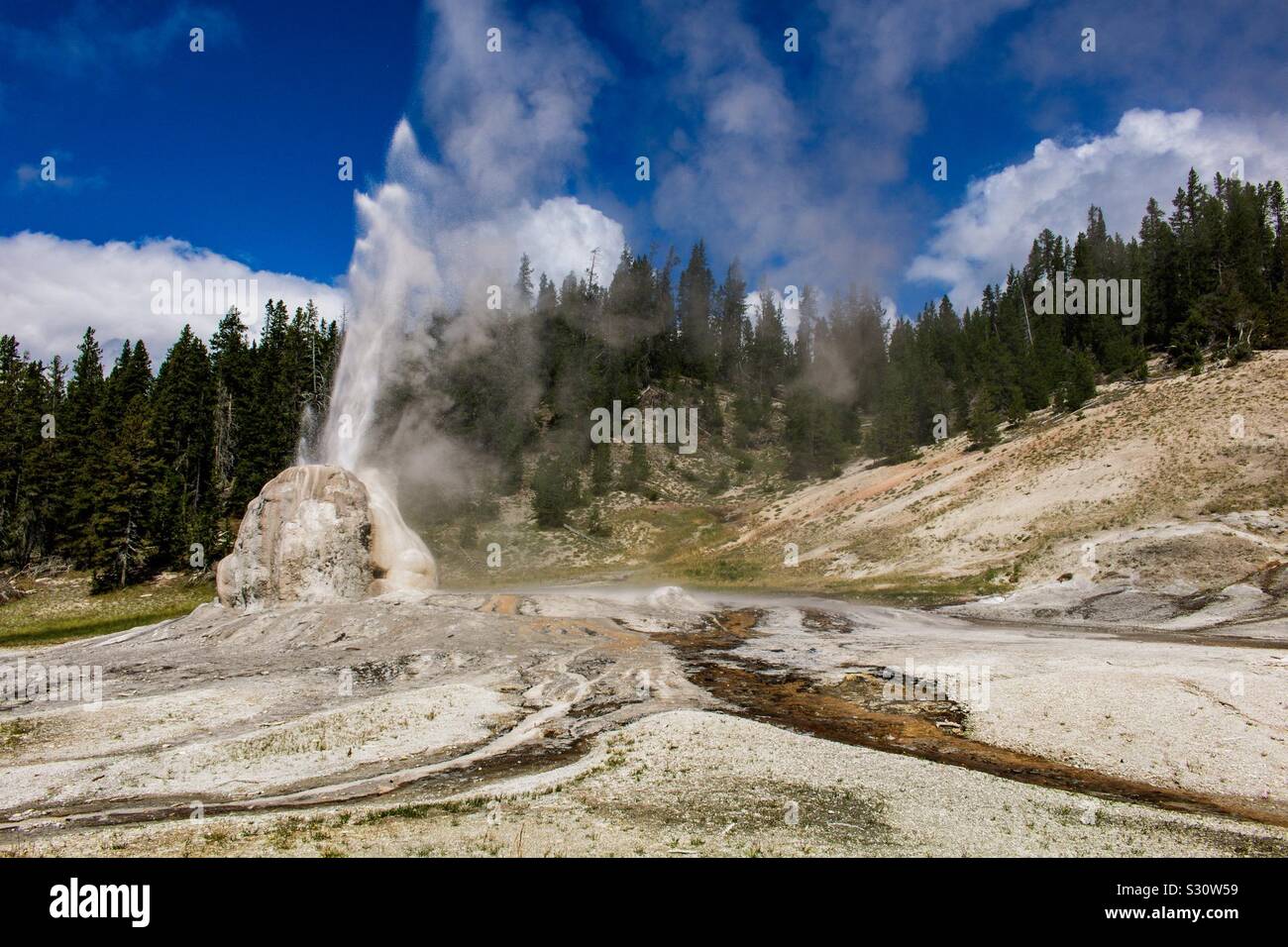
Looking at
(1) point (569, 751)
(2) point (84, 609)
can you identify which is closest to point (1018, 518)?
(1) point (569, 751)

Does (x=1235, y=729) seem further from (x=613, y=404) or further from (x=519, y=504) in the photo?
(x=613, y=404)

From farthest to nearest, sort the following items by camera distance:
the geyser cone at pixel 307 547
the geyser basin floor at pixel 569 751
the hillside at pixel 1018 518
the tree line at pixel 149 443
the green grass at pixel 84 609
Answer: the tree line at pixel 149 443
the green grass at pixel 84 609
the hillside at pixel 1018 518
the geyser cone at pixel 307 547
the geyser basin floor at pixel 569 751

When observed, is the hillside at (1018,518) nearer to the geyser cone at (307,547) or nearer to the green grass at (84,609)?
the green grass at (84,609)

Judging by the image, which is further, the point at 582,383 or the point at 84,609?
the point at 582,383

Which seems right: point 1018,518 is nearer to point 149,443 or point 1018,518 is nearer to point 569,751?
point 569,751

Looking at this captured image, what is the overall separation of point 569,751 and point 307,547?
73.6ft

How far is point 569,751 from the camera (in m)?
15.5

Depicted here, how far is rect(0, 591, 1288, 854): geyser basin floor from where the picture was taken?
10.4 m

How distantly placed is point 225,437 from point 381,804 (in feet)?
267

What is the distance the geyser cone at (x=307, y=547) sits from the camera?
32750mm

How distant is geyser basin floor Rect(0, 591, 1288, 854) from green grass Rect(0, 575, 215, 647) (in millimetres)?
20657

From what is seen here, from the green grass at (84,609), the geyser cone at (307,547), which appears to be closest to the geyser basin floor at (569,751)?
the geyser cone at (307,547)

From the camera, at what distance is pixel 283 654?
2634 centimetres

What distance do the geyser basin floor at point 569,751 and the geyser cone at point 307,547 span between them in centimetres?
379
